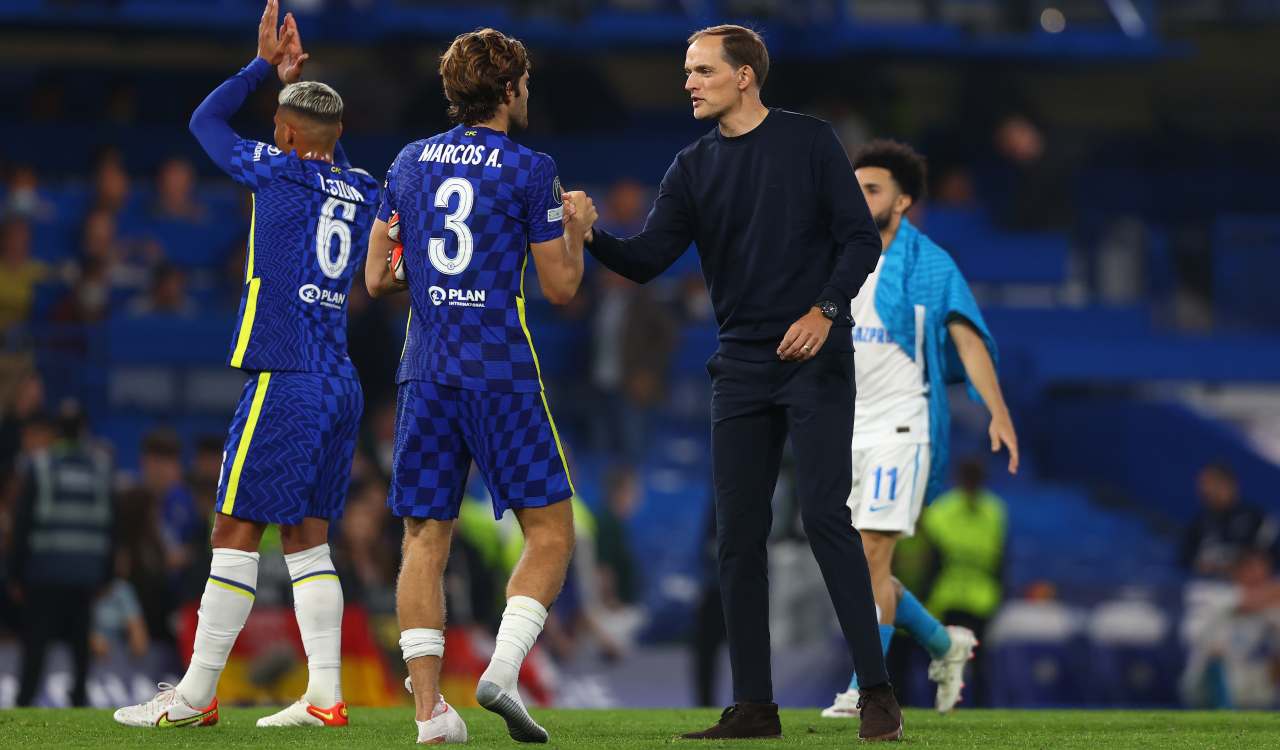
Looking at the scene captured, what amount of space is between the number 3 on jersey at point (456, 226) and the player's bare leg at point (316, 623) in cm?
141

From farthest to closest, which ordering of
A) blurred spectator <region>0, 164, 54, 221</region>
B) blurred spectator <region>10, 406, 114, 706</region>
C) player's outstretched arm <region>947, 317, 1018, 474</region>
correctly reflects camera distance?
blurred spectator <region>0, 164, 54, 221</region>
blurred spectator <region>10, 406, 114, 706</region>
player's outstretched arm <region>947, 317, 1018, 474</region>

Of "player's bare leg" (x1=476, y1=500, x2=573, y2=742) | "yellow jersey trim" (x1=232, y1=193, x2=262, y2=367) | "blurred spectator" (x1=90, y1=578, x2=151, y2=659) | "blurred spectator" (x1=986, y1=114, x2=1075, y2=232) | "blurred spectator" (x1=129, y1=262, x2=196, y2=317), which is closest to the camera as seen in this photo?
"player's bare leg" (x1=476, y1=500, x2=573, y2=742)

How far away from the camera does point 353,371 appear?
6.91 meters

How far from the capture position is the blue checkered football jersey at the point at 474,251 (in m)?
5.84

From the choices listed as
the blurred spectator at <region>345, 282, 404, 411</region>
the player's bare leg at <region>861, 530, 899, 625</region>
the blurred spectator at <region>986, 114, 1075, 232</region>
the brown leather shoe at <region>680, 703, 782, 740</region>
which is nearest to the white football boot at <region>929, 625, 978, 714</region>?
the player's bare leg at <region>861, 530, 899, 625</region>

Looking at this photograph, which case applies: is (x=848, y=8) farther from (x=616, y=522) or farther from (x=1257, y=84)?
(x=616, y=522)

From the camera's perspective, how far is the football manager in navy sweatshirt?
604 centimetres

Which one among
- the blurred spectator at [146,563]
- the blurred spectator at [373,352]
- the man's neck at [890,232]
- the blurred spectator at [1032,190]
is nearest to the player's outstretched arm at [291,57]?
the man's neck at [890,232]

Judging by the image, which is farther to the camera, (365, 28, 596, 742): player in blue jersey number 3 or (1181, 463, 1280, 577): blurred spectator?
(1181, 463, 1280, 577): blurred spectator

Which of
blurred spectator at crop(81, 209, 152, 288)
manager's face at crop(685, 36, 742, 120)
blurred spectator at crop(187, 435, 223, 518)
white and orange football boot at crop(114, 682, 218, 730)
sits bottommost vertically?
white and orange football boot at crop(114, 682, 218, 730)

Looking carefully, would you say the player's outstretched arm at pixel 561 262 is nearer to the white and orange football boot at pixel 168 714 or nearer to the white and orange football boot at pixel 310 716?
the white and orange football boot at pixel 310 716

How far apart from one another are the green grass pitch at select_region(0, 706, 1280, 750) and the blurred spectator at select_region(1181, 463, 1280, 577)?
6.12m

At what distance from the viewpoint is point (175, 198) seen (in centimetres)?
1759

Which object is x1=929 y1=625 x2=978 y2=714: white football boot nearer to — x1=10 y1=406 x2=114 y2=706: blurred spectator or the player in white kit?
the player in white kit
